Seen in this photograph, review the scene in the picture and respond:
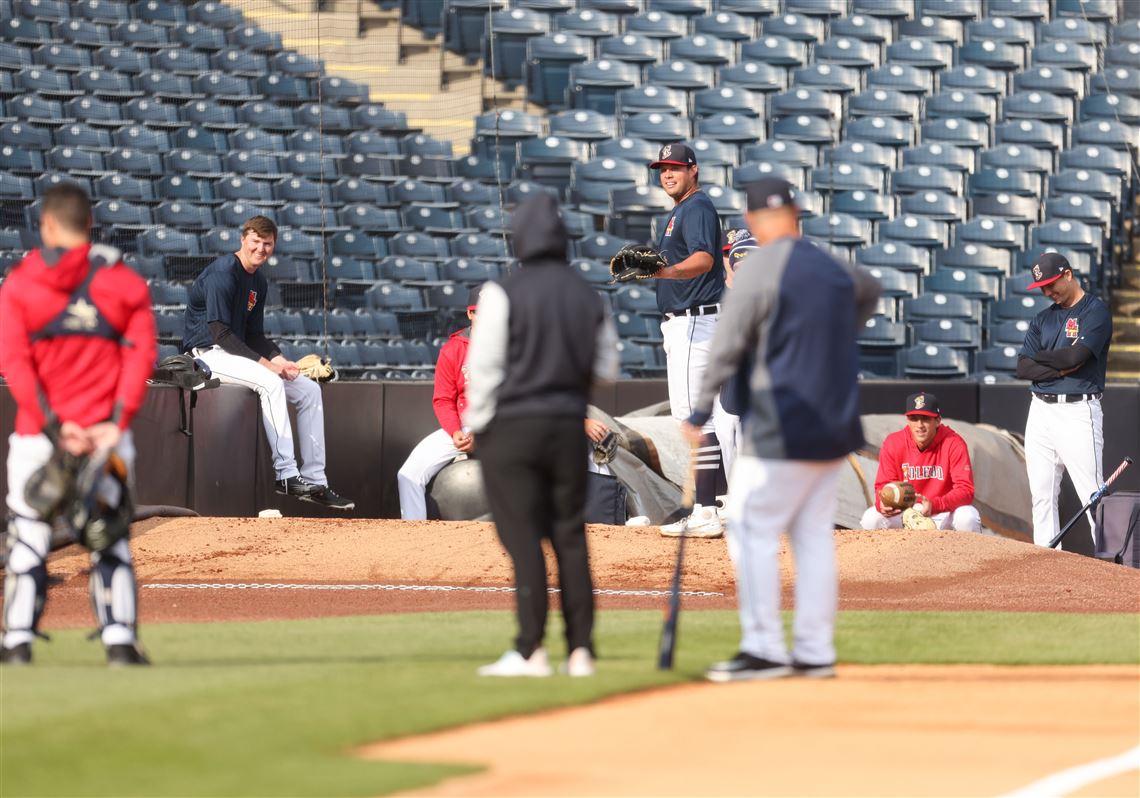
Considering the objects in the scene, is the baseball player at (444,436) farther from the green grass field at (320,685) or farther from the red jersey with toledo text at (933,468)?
the green grass field at (320,685)

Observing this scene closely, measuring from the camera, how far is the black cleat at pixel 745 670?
5.60 metres

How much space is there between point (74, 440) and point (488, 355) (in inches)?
56.7

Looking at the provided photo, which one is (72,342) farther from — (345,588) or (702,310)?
(702,310)

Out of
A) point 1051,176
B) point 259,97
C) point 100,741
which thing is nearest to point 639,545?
point 100,741

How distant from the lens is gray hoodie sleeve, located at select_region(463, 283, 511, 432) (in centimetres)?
540

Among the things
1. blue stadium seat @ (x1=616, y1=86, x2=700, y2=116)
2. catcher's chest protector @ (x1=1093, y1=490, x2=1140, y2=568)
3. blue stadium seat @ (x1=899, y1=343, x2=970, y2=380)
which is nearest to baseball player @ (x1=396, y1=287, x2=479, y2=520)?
catcher's chest protector @ (x1=1093, y1=490, x2=1140, y2=568)

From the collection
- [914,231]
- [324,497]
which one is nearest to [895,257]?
[914,231]

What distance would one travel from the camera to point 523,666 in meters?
5.62

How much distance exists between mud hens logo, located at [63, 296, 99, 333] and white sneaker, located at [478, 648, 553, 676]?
5.88 ft

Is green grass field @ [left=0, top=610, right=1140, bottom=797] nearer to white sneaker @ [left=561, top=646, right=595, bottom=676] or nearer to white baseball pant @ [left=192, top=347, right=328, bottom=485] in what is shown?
white sneaker @ [left=561, top=646, right=595, bottom=676]

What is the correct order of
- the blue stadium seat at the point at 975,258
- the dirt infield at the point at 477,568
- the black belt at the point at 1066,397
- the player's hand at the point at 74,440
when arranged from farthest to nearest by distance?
the blue stadium seat at the point at 975,258 → the black belt at the point at 1066,397 → the dirt infield at the point at 477,568 → the player's hand at the point at 74,440

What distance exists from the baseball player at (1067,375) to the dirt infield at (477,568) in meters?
0.97

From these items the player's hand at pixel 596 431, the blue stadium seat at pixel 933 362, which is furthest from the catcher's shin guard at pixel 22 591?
the blue stadium seat at pixel 933 362

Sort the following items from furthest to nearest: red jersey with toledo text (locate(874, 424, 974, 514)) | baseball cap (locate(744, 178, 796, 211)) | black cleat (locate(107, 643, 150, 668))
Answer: red jersey with toledo text (locate(874, 424, 974, 514)), black cleat (locate(107, 643, 150, 668)), baseball cap (locate(744, 178, 796, 211))
